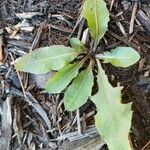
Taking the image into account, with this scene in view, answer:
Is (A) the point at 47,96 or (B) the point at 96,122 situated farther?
(A) the point at 47,96

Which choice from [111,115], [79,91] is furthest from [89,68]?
[111,115]

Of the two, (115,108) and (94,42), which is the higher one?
(94,42)

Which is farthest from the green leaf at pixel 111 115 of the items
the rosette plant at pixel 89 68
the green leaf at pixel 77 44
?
the green leaf at pixel 77 44

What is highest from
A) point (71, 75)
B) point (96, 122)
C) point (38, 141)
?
point (71, 75)

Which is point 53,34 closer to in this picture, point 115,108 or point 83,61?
point 83,61

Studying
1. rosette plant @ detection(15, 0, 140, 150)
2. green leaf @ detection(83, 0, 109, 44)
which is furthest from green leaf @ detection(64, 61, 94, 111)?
green leaf @ detection(83, 0, 109, 44)

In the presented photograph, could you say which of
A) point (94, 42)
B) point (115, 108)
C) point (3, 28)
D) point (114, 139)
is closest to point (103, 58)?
point (94, 42)

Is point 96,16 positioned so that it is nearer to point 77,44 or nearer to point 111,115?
point 77,44
